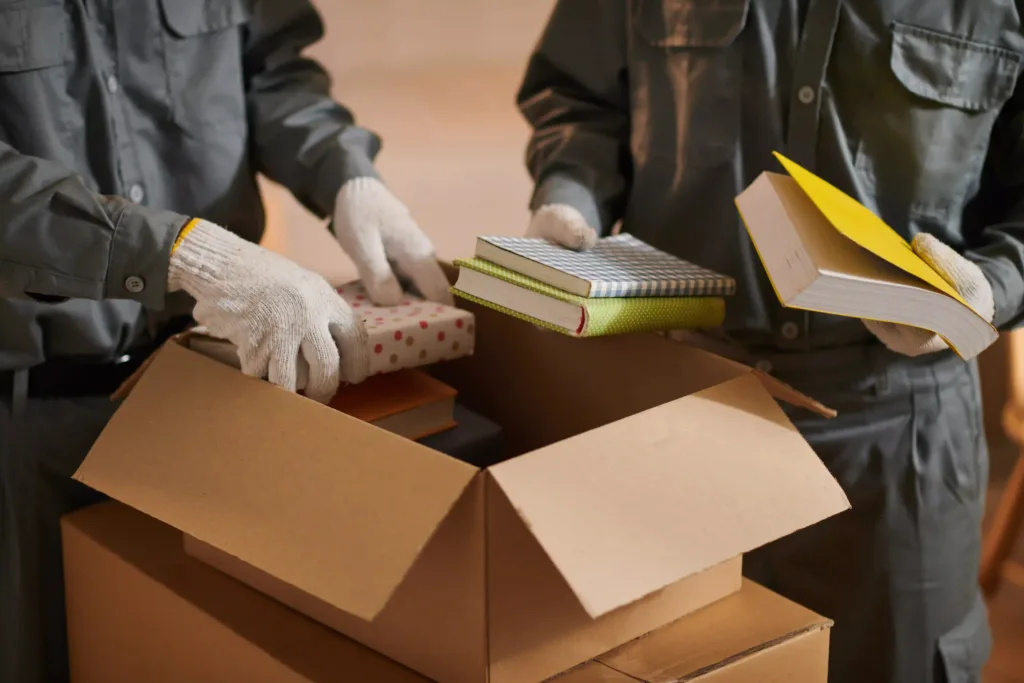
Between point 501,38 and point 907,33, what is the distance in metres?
1.34

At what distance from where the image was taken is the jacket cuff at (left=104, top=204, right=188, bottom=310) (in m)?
0.95

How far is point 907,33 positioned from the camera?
3.64ft

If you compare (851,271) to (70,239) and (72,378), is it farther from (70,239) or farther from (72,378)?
(72,378)

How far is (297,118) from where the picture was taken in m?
1.23

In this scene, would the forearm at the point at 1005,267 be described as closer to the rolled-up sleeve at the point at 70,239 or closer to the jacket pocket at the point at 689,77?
the jacket pocket at the point at 689,77

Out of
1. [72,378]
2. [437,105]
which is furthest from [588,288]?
[437,105]

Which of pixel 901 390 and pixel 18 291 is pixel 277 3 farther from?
pixel 901 390

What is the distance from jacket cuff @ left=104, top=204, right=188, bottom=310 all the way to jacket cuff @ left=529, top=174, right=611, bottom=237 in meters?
0.43

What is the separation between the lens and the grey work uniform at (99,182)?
95 centimetres

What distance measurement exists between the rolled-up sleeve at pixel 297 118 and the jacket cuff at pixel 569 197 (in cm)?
20

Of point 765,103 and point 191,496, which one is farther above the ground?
point 765,103

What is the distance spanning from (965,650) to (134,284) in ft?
3.37

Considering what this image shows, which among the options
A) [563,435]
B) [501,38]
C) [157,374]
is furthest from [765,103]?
[501,38]

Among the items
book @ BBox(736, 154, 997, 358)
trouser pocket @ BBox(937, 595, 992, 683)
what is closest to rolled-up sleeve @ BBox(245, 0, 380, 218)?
book @ BBox(736, 154, 997, 358)
